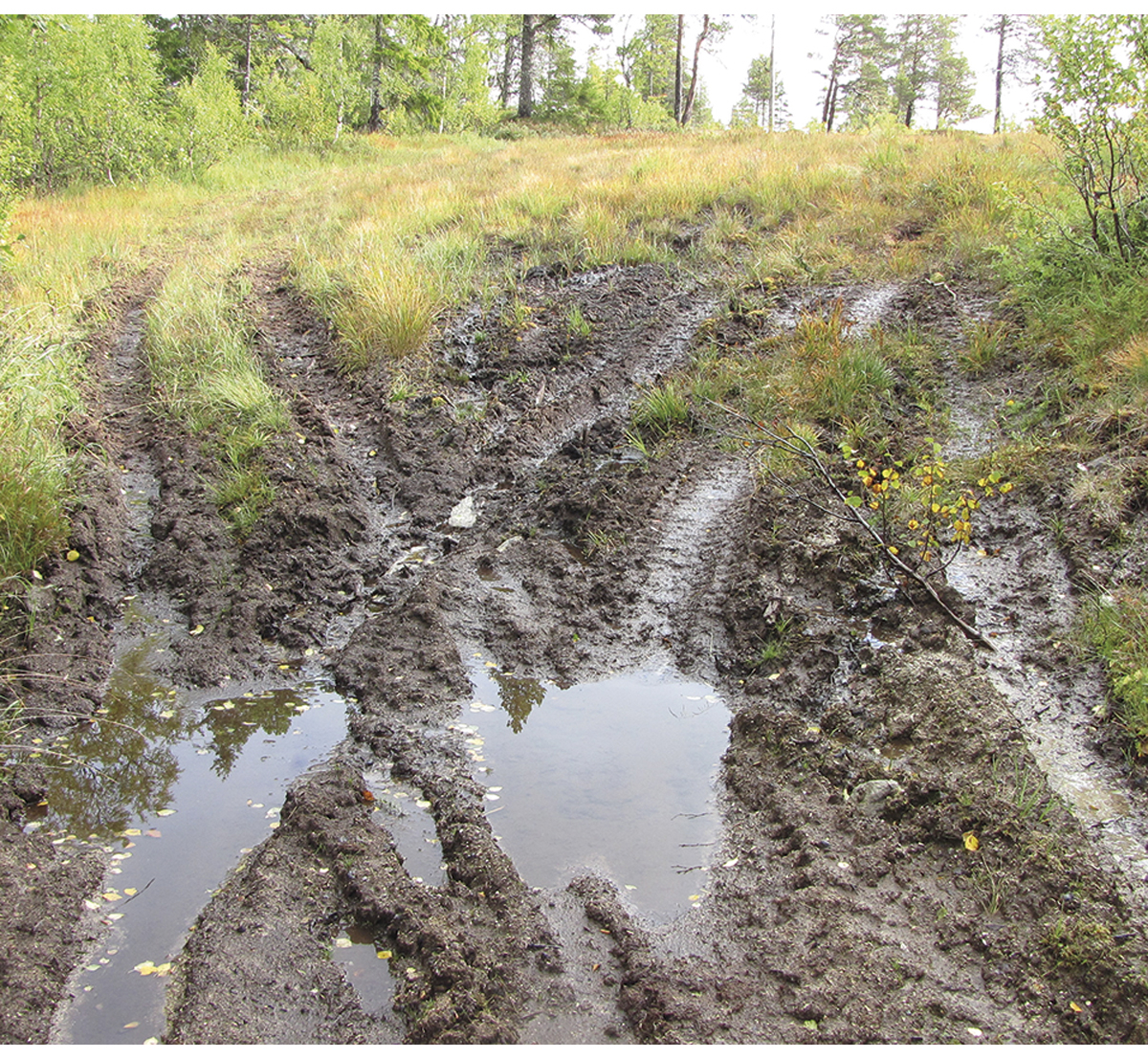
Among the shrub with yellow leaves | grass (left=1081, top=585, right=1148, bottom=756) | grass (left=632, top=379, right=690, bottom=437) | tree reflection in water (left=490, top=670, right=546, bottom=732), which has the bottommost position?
tree reflection in water (left=490, top=670, right=546, bottom=732)

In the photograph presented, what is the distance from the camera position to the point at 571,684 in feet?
14.4

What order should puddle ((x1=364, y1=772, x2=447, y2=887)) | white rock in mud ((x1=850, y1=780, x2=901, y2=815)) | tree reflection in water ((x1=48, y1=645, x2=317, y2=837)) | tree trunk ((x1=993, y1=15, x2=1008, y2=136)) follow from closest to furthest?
puddle ((x1=364, y1=772, x2=447, y2=887)), white rock in mud ((x1=850, y1=780, x2=901, y2=815)), tree reflection in water ((x1=48, y1=645, x2=317, y2=837)), tree trunk ((x1=993, y1=15, x2=1008, y2=136))

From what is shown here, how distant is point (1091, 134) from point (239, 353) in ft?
24.9

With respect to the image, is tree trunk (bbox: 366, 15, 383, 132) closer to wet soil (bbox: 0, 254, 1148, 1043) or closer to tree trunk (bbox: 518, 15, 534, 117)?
tree trunk (bbox: 518, 15, 534, 117)

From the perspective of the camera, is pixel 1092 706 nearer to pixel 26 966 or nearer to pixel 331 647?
pixel 331 647

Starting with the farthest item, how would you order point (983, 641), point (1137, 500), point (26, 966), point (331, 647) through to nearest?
point (331, 647) < point (1137, 500) < point (983, 641) < point (26, 966)

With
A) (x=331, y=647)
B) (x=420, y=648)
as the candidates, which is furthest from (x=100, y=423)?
(x=420, y=648)

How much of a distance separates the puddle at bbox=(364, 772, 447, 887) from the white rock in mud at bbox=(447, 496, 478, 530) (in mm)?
2516

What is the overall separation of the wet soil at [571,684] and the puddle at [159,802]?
0.33ft

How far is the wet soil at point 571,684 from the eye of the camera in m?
2.48

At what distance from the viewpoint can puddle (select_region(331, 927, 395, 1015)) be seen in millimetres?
2549

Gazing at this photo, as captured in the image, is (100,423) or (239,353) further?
(239,353)

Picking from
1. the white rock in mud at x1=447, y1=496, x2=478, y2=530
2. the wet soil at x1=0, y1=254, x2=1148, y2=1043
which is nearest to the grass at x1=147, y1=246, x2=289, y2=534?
the wet soil at x1=0, y1=254, x2=1148, y2=1043
